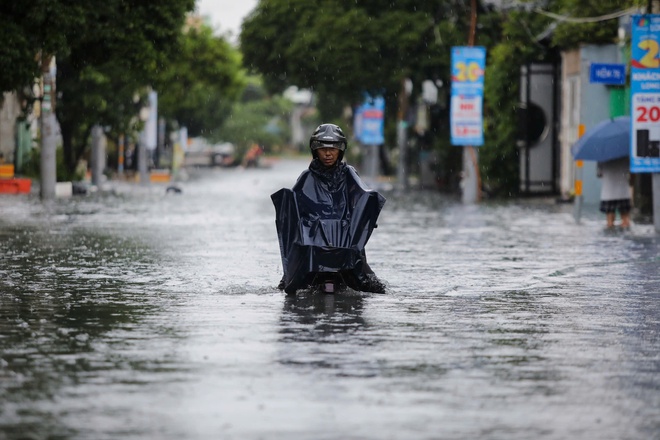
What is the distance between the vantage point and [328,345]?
10.1 metres

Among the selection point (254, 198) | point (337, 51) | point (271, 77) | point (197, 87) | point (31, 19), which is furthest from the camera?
point (197, 87)

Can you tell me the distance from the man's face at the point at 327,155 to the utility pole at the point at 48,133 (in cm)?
2635

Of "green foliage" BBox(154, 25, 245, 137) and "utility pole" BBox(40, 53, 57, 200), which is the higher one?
"green foliage" BBox(154, 25, 245, 137)

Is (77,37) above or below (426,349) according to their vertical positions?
above

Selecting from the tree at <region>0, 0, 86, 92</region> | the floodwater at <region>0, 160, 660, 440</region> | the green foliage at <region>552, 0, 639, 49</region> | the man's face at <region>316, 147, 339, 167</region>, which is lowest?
the floodwater at <region>0, 160, 660, 440</region>

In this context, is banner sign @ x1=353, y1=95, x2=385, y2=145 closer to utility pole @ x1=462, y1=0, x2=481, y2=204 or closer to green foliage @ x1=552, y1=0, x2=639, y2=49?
utility pole @ x1=462, y1=0, x2=481, y2=204

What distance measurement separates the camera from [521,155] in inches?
1793

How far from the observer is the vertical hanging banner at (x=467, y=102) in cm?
4156

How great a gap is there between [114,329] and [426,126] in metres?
53.0

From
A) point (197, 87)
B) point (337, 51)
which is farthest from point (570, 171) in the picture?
point (197, 87)

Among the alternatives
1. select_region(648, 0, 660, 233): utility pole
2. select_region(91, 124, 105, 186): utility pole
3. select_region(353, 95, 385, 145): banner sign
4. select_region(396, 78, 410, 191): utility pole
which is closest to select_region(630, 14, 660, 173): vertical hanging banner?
select_region(648, 0, 660, 233): utility pole

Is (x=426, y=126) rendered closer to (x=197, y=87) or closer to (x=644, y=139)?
(x=197, y=87)

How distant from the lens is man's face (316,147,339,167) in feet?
44.2

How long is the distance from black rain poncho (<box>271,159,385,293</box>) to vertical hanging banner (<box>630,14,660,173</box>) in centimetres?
1111
